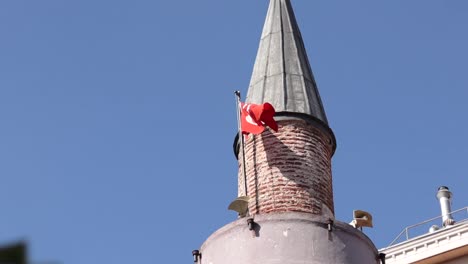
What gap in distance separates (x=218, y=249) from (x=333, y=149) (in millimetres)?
2624

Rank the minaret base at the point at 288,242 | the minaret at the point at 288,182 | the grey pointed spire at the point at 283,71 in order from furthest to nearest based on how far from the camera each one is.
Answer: the grey pointed spire at the point at 283,71, the minaret at the point at 288,182, the minaret base at the point at 288,242

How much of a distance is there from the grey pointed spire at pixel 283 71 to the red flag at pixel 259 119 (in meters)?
0.31

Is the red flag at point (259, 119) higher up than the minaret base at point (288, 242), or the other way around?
the red flag at point (259, 119)

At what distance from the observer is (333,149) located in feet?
42.0

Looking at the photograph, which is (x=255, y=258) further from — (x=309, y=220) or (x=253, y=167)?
(x=253, y=167)

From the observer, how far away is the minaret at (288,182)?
10.7 m

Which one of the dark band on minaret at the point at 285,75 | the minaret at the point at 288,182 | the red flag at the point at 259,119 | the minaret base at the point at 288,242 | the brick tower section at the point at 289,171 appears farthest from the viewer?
the dark band on minaret at the point at 285,75

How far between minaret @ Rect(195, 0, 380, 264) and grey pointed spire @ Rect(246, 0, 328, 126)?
14mm

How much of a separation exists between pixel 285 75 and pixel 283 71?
12cm

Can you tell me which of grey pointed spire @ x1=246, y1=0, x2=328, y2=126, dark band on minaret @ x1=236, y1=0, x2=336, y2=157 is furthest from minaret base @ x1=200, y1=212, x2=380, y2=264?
grey pointed spire @ x1=246, y1=0, x2=328, y2=126

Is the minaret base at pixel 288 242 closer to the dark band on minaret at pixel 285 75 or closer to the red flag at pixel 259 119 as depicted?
the red flag at pixel 259 119

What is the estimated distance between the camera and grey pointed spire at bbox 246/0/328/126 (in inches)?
501

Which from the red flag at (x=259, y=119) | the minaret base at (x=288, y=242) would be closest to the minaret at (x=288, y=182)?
the minaret base at (x=288, y=242)

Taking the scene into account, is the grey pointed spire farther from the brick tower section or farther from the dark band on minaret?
the brick tower section
